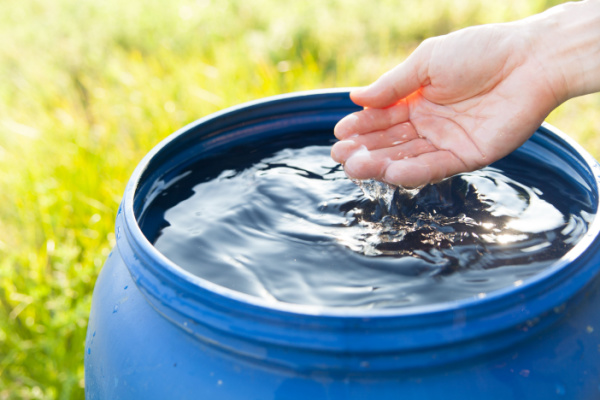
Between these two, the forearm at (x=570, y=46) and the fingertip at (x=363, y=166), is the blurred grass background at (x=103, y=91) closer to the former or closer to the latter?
the fingertip at (x=363, y=166)

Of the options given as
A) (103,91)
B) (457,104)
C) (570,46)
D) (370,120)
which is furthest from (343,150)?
(103,91)

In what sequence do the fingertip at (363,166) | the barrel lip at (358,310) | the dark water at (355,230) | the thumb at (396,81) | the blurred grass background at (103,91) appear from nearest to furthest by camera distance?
1. the barrel lip at (358,310)
2. the dark water at (355,230)
3. the fingertip at (363,166)
4. the thumb at (396,81)
5. the blurred grass background at (103,91)

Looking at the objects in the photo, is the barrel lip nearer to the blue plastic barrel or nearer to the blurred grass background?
the blue plastic barrel

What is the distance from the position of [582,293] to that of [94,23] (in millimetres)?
4829

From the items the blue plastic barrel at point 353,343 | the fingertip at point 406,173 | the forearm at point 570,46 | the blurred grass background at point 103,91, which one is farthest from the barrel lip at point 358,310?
the blurred grass background at point 103,91

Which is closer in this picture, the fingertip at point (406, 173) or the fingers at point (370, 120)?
the fingertip at point (406, 173)

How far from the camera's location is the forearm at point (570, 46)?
1.47 metres

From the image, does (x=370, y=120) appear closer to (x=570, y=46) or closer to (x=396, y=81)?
(x=396, y=81)

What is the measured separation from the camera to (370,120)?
5.55ft

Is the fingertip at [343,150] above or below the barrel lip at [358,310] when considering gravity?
below

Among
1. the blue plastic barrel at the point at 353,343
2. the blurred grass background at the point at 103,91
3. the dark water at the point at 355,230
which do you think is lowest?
the blurred grass background at the point at 103,91

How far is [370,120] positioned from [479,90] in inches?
13.8

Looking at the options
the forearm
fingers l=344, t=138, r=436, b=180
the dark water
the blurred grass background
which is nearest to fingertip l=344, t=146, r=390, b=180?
fingers l=344, t=138, r=436, b=180

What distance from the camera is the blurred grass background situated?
2.20 m
